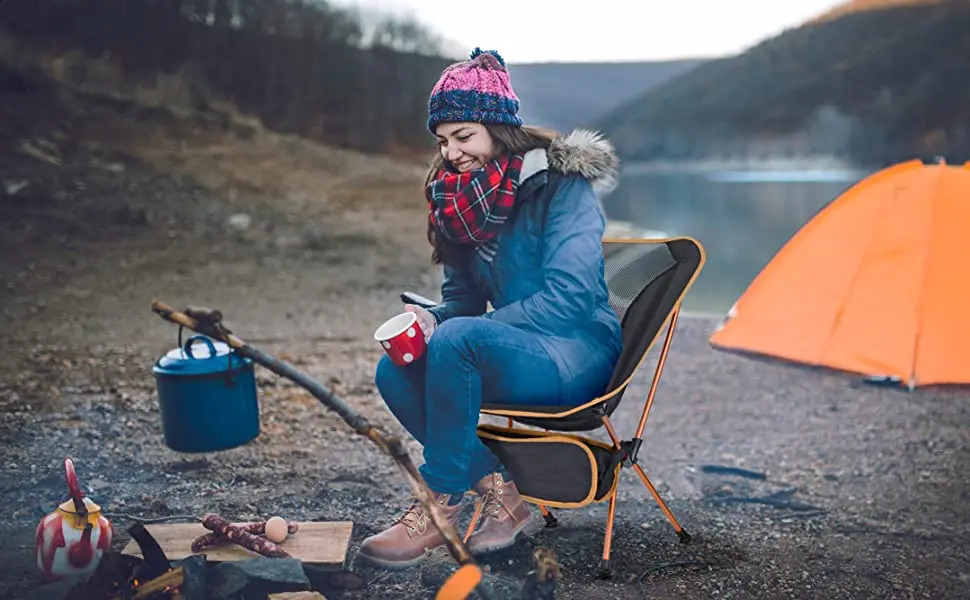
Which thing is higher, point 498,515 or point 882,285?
point 882,285

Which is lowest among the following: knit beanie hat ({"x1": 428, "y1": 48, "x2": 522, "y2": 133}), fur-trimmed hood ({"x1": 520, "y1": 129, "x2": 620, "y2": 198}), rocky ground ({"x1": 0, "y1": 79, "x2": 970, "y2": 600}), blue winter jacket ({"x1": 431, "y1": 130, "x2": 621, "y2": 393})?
rocky ground ({"x1": 0, "y1": 79, "x2": 970, "y2": 600})

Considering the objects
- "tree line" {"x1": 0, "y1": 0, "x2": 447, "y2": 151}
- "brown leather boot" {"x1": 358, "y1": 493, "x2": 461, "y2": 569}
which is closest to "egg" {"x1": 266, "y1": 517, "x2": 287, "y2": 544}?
"brown leather boot" {"x1": 358, "y1": 493, "x2": 461, "y2": 569}

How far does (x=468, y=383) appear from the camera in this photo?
1619 mm

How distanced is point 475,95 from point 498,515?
876mm

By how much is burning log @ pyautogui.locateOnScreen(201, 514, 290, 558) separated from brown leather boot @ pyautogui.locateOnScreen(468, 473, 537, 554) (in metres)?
0.40

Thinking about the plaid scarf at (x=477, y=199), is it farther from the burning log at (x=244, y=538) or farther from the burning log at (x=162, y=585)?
the burning log at (x=162, y=585)

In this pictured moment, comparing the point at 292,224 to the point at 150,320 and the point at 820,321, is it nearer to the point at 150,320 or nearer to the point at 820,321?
the point at 150,320

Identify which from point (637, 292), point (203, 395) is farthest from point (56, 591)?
point (637, 292)

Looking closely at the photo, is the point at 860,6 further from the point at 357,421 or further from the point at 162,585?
the point at 162,585

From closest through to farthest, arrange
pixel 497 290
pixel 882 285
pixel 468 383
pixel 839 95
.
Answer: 1. pixel 468 383
2. pixel 497 290
3. pixel 882 285
4. pixel 839 95

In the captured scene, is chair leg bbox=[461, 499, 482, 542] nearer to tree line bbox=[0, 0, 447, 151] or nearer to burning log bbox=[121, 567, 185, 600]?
burning log bbox=[121, 567, 185, 600]

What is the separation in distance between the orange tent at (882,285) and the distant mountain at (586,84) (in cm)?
111

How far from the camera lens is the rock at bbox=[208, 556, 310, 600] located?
59.0 inches

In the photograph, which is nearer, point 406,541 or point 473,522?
point 406,541
